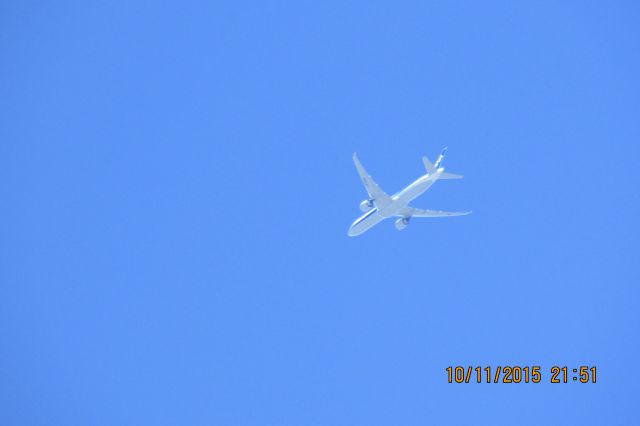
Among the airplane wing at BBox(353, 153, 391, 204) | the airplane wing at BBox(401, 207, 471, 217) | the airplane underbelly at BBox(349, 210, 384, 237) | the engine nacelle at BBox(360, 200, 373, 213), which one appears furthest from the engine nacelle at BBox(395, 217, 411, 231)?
the airplane wing at BBox(353, 153, 391, 204)

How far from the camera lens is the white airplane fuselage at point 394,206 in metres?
55.3

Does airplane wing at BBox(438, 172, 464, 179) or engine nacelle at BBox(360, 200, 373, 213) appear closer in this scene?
airplane wing at BBox(438, 172, 464, 179)

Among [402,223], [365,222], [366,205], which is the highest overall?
[402,223]

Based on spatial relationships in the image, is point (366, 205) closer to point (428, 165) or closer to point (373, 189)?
point (373, 189)

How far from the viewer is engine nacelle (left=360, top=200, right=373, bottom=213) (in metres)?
58.9

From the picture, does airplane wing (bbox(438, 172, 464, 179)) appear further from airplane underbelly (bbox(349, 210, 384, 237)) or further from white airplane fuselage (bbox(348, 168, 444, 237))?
airplane underbelly (bbox(349, 210, 384, 237))

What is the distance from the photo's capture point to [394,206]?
189 ft

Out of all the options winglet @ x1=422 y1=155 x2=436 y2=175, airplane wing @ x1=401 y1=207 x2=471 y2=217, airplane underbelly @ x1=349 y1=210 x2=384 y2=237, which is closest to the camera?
winglet @ x1=422 y1=155 x2=436 y2=175

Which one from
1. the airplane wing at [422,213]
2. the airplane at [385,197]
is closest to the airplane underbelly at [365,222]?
the airplane at [385,197]

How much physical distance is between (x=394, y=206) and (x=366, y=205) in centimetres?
265

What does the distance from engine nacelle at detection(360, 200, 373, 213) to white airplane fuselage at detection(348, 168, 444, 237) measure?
13.0 inches

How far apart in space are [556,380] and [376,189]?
22.2 meters

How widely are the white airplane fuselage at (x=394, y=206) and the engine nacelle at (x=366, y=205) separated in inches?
13.0

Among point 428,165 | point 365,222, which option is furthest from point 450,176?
point 365,222
